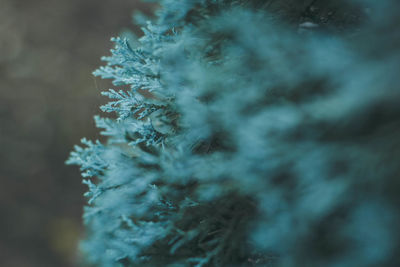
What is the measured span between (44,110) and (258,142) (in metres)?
3.79

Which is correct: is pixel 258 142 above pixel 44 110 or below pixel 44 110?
below

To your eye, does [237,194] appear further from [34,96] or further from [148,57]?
[34,96]

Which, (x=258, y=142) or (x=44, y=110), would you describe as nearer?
(x=258, y=142)

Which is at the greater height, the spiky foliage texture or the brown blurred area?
the brown blurred area

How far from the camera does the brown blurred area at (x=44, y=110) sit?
12.8 feet

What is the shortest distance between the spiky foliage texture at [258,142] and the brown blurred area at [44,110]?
115 inches

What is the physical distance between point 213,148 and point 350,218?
18.5 inches

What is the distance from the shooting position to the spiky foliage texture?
71 cm

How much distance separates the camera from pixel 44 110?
399 cm

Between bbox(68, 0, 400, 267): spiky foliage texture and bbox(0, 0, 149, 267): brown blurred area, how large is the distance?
292cm

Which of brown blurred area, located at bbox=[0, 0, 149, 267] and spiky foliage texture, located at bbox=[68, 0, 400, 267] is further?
brown blurred area, located at bbox=[0, 0, 149, 267]

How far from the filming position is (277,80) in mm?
862

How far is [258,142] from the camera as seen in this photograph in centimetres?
79

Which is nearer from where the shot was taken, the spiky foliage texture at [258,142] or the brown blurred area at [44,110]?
the spiky foliage texture at [258,142]
